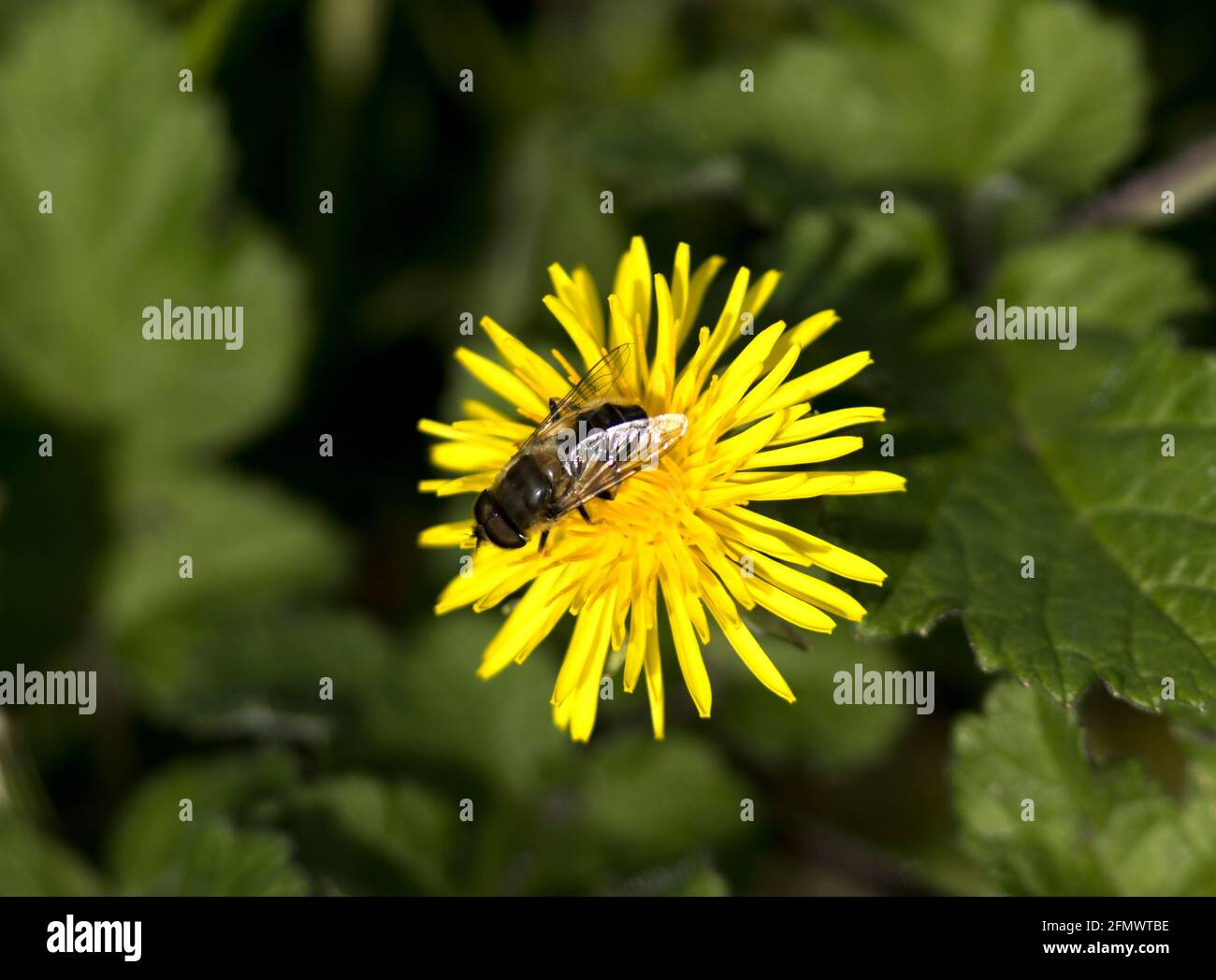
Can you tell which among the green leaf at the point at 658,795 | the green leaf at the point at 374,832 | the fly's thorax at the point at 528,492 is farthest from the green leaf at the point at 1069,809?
the green leaf at the point at 374,832

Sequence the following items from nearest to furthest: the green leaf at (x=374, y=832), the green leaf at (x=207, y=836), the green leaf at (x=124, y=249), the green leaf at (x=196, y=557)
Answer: the green leaf at (x=207, y=836) < the green leaf at (x=374, y=832) < the green leaf at (x=124, y=249) < the green leaf at (x=196, y=557)

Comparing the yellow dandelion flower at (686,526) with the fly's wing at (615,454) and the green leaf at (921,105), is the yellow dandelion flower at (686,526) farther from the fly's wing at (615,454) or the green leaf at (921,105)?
the green leaf at (921,105)

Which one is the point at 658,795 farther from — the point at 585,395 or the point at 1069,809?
the point at 585,395

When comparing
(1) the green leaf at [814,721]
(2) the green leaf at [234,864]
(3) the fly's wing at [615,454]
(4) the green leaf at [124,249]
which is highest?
(4) the green leaf at [124,249]

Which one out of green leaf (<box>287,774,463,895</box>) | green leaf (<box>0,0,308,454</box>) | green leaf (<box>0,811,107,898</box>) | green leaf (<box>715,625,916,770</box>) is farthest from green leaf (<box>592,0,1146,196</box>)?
green leaf (<box>0,811,107,898</box>)

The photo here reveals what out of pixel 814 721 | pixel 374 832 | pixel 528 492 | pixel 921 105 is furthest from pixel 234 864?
pixel 921 105
